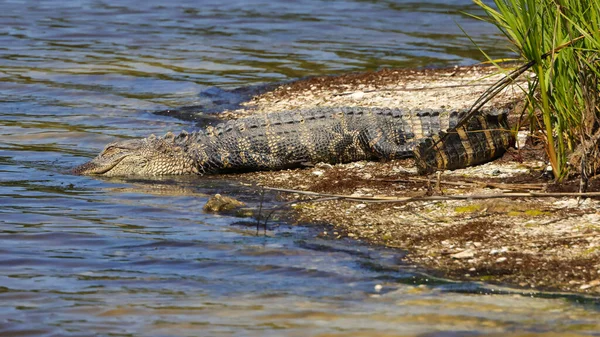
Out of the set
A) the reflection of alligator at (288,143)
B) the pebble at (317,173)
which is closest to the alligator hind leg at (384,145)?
the reflection of alligator at (288,143)

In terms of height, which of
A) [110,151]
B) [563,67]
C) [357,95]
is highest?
[563,67]

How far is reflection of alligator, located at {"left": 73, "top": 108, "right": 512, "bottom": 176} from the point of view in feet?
25.0

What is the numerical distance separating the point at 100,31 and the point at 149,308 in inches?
472

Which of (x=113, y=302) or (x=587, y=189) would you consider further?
(x=587, y=189)

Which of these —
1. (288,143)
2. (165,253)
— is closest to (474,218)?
(165,253)

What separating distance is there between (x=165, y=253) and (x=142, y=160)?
2748 mm

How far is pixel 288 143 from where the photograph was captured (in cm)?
765

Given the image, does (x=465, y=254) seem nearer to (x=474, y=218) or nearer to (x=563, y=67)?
(x=474, y=218)

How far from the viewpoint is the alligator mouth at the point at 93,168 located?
7895 millimetres

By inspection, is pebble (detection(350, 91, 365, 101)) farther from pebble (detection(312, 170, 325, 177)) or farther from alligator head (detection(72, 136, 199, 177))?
pebble (detection(312, 170, 325, 177))

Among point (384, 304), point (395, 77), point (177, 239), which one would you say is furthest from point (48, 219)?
point (395, 77)

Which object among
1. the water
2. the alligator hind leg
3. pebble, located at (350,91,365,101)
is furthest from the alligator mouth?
pebble, located at (350,91,365,101)

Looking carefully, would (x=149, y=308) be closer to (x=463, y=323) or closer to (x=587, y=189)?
(x=463, y=323)

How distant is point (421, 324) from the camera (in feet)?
14.0
